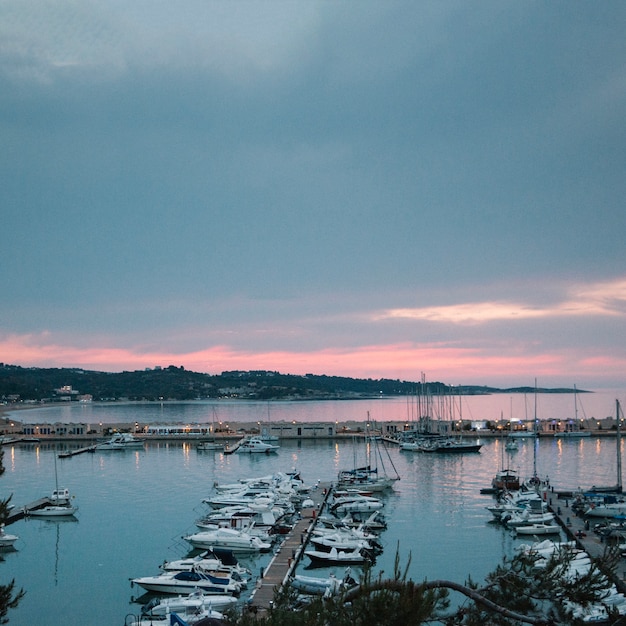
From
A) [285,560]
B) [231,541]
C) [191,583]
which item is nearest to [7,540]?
[231,541]

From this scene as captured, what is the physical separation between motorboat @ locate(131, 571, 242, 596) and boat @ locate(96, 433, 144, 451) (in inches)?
1963

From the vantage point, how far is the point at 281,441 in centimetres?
8075

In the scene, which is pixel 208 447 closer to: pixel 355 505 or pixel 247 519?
pixel 355 505

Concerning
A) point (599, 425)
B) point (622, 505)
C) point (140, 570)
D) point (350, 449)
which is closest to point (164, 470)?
point (350, 449)

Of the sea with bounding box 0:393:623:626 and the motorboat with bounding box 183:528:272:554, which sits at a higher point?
the motorboat with bounding box 183:528:272:554

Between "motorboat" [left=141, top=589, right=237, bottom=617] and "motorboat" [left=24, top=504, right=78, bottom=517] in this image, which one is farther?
"motorboat" [left=24, top=504, right=78, bottom=517]

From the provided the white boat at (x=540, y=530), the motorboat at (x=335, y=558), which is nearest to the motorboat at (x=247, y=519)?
the motorboat at (x=335, y=558)

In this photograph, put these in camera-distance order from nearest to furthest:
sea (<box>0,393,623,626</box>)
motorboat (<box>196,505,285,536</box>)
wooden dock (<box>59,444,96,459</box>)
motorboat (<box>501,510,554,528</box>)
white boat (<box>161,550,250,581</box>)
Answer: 1. white boat (<box>161,550,250,581</box>)
2. sea (<box>0,393,623,626</box>)
3. motorboat (<box>196,505,285,536</box>)
4. motorboat (<box>501,510,554,528</box>)
5. wooden dock (<box>59,444,96,459</box>)

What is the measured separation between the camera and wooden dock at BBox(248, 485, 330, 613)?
22125 millimetres

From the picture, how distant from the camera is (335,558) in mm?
27484

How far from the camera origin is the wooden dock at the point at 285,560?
2212 cm

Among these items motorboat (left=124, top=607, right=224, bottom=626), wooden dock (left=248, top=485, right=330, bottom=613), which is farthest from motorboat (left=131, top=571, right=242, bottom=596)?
motorboat (left=124, top=607, right=224, bottom=626)

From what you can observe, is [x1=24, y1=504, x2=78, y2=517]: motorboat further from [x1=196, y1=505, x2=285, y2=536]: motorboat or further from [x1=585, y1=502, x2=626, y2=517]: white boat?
[x1=585, y1=502, x2=626, y2=517]: white boat

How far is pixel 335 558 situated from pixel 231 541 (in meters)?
5.11
